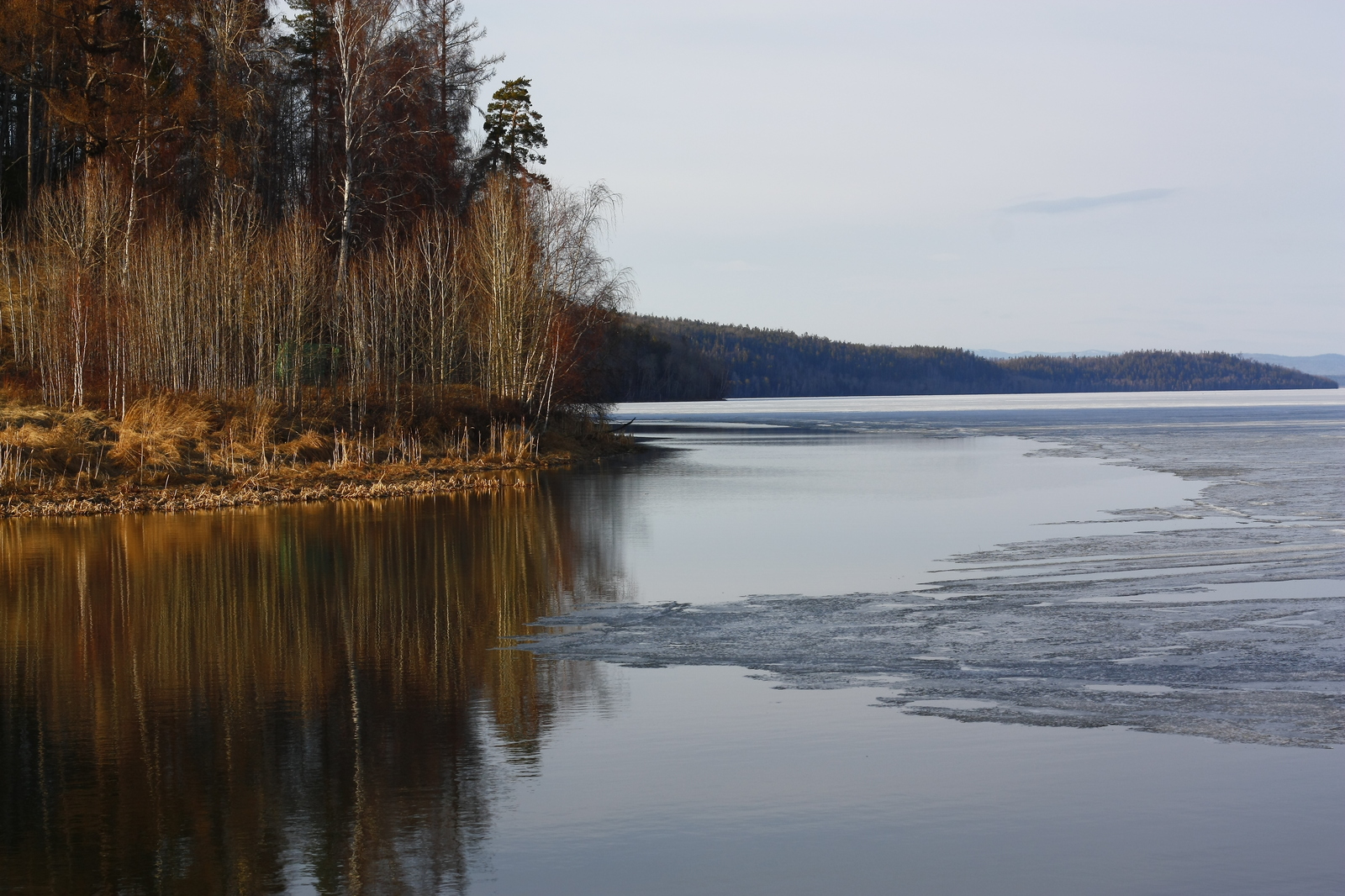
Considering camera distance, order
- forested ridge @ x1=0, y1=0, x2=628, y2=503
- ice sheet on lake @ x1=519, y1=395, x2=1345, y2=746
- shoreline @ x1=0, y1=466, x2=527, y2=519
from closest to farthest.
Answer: ice sheet on lake @ x1=519, y1=395, x2=1345, y2=746 < shoreline @ x1=0, y1=466, x2=527, y2=519 < forested ridge @ x1=0, y1=0, x2=628, y2=503

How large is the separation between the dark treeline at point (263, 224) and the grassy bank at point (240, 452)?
759mm

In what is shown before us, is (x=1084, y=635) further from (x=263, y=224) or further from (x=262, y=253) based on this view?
(x=263, y=224)

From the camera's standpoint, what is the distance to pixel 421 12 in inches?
1596

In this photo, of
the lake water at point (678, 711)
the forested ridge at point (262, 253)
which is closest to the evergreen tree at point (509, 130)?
the forested ridge at point (262, 253)

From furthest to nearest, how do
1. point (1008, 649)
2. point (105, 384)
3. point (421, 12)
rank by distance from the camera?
point (421, 12), point (105, 384), point (1008, 649)

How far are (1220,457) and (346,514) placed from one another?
25.6 meters

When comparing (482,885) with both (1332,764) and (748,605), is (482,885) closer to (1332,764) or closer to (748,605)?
(1332,764)

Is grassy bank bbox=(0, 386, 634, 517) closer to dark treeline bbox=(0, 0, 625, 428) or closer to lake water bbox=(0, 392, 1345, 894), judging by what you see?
dark treeline bbox=(0, 0, 625, 428)

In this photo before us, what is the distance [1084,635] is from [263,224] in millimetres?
32752

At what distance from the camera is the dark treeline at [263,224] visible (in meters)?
30.4

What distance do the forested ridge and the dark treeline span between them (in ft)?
0.34

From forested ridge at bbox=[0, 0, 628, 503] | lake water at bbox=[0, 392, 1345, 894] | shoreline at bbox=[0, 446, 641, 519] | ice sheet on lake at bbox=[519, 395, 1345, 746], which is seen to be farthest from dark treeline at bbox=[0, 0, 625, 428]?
ice sheet on lake at bbox=[519, 395, 1345, 746]

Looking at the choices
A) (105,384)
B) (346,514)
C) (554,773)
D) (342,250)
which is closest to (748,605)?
(554,773)

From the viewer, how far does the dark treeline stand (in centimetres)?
3038
